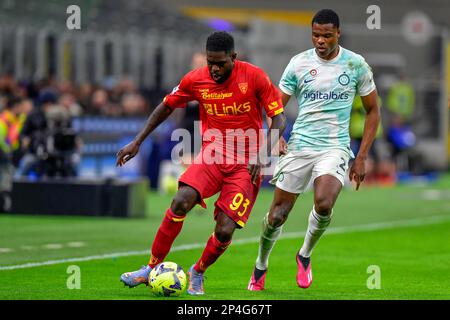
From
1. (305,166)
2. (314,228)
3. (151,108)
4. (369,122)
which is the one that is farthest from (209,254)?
(151,108)

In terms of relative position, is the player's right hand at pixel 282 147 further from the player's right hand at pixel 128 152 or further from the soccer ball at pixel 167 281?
the soccer ball at pixel 167 281

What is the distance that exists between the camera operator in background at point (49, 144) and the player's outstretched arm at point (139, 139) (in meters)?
9.58

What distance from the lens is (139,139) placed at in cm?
1077

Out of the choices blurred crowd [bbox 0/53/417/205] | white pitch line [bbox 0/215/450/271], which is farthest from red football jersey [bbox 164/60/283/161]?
blurred crowd [bbox 0/53/417/205]

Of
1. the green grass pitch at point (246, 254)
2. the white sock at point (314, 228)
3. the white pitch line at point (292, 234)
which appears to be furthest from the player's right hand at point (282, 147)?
the white pitch line at point (292, 234)

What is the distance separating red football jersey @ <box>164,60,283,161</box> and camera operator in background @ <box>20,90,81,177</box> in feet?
31.6

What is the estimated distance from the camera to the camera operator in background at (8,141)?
19.6 meters

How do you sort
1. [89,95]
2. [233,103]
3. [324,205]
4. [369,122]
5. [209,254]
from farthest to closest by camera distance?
[89,95], [369,122], [324,205], [233,103], [209,254]

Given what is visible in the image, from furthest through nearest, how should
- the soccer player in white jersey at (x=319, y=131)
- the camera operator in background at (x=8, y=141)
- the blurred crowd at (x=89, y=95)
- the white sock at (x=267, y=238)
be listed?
the blurred crowd at (x=89, y=95) < the camera operator in background at (x=8, y=141) < the white sock at (x=267, y=238) < the soccer player in white jersey at (x=319, y=131)

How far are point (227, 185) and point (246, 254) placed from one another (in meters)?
3.85

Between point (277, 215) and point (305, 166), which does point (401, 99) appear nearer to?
point (305, 166)

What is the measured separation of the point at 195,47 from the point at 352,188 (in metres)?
5.56
